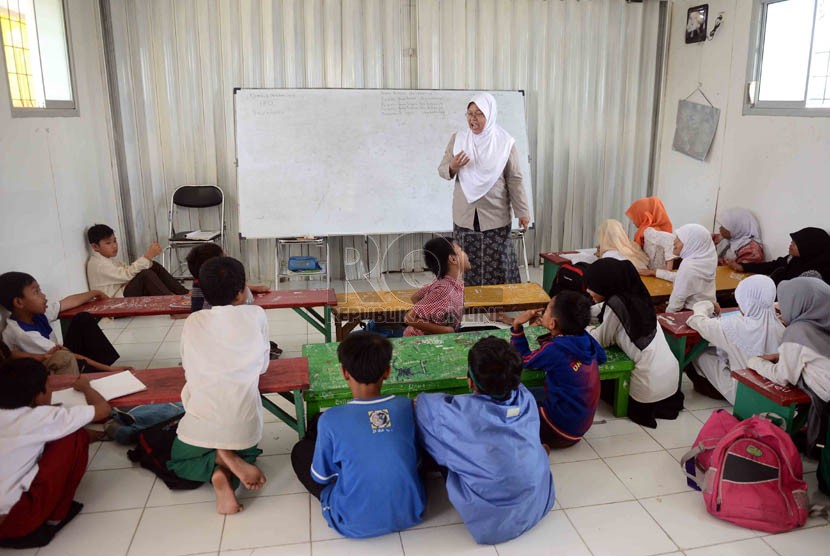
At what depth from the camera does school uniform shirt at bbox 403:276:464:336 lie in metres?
3.38

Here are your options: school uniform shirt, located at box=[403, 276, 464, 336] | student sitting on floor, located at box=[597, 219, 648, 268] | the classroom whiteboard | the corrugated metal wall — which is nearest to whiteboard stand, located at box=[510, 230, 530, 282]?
the corrugated metal wall

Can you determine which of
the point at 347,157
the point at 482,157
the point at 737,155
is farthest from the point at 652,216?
the point at 347,157

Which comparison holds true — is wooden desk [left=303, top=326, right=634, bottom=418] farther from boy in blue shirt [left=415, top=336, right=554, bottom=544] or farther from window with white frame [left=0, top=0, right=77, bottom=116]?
window with white frame [left=0, top=0, right=77, bottom=116]

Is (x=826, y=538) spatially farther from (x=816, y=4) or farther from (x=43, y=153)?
(x=43, y=153)

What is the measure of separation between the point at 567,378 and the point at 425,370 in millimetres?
630

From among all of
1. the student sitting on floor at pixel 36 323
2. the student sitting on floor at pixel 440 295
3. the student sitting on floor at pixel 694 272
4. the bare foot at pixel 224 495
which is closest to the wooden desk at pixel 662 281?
the student sitting on floor at pixel 694 272

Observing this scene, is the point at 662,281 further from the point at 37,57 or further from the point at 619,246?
the point at 37,57

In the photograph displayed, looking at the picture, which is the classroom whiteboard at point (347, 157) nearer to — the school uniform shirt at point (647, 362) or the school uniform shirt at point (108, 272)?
the school uniform shirt at point (108, 272)

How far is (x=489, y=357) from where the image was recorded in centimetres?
226

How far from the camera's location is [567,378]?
283cm

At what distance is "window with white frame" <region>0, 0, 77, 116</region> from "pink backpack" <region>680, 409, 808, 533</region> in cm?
417

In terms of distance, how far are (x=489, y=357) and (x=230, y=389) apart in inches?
40.2

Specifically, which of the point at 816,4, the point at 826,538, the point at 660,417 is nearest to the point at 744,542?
the point at 826,538

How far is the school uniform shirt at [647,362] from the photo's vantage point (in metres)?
3.19
